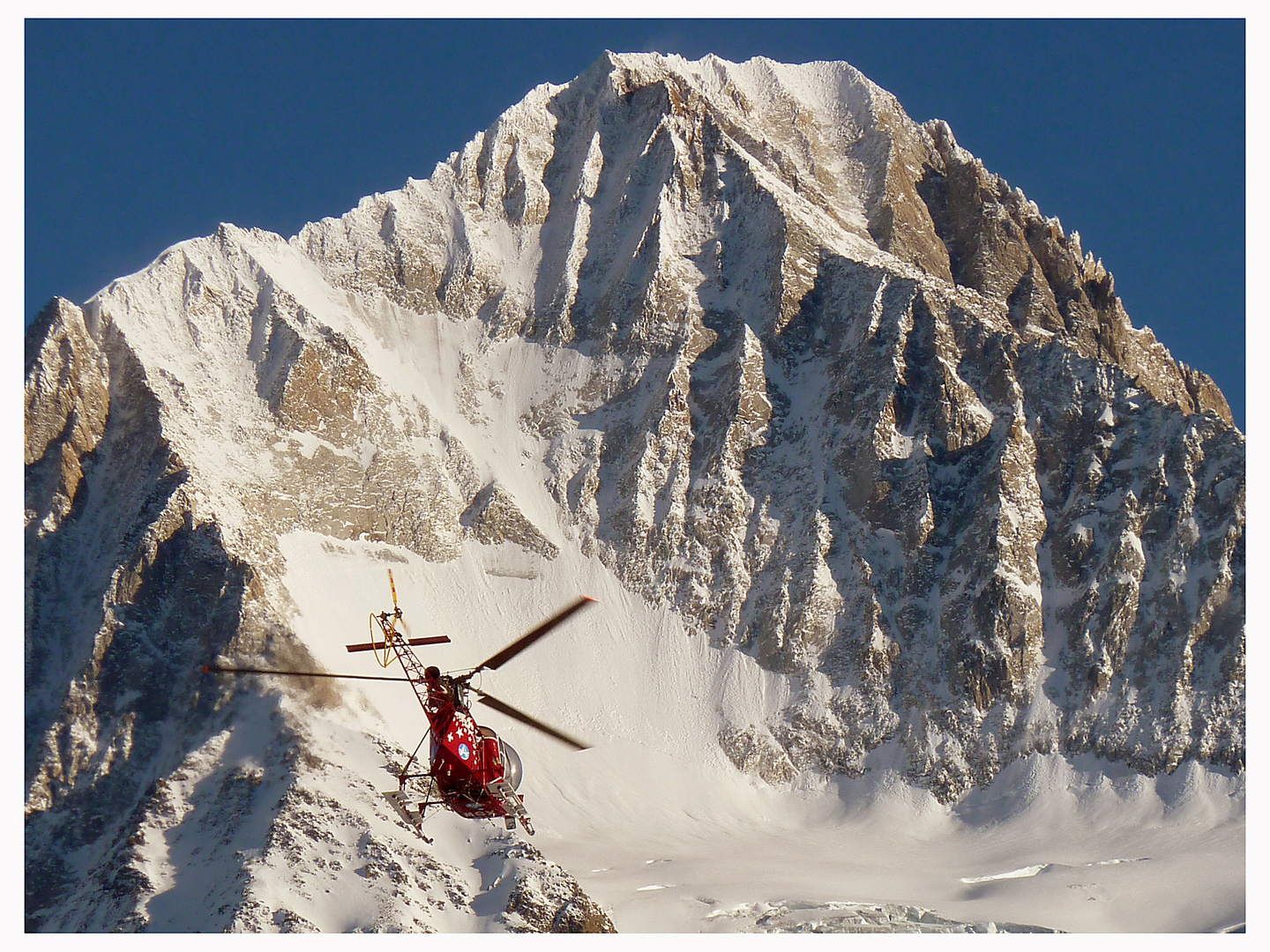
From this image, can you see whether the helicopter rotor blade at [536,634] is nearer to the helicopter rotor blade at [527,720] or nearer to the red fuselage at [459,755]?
the helicopter rotor blade at [527,720]

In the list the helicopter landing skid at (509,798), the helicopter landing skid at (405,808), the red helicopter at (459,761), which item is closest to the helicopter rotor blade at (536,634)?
the red helicopter at (459,761)

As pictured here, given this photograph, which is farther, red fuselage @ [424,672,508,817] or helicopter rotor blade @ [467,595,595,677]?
red fuselage @ [424,672,508,817]

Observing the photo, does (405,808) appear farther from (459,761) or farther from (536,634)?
(536,634)

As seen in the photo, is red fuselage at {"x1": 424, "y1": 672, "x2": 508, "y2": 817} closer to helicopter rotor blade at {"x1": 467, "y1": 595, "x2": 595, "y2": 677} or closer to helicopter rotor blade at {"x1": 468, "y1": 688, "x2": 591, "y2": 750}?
helicopter rotor blade at {"x1": 468, "y1": 688, "x2": 591, "y2": 750}

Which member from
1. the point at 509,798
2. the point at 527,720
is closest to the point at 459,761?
the point at 509,798

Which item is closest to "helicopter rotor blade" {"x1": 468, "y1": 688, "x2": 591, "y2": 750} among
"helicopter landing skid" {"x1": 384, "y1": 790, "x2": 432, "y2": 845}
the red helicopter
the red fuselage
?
the red helicopter

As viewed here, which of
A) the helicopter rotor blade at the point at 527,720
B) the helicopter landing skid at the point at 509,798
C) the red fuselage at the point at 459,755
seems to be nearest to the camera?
the helicopter rotor blade at the point at 527,720

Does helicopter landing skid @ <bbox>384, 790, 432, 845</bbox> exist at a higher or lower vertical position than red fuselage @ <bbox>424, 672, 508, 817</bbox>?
lower
